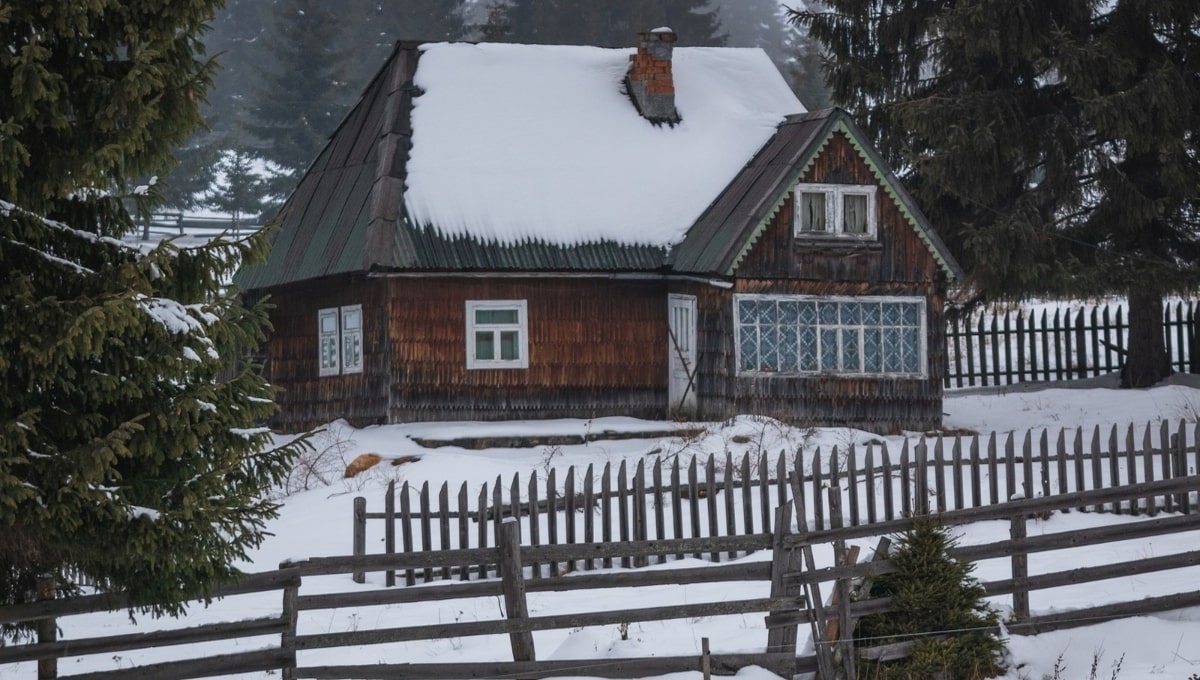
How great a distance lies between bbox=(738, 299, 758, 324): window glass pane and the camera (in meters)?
22.2

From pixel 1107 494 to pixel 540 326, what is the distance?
13.2m

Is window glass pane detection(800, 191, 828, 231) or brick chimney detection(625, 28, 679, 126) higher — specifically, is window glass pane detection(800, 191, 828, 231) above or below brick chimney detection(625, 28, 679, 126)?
below

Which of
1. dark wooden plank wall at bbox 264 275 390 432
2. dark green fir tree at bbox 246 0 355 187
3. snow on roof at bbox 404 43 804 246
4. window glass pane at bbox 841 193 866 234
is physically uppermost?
dark green fir tree at bbox 246 0 355 187

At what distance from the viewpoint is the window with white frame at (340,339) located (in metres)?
23.6

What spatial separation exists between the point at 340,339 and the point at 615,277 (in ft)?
16.7

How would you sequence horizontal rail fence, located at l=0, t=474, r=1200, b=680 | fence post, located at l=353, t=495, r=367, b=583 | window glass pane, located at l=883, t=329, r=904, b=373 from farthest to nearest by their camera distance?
window glass pane, located at l=883, t=329, r=904, b=373 < fence post, located at l=353, t=495, r=367, b=583 < horizontal rail fence, located at l=0, t=474, r=1200, b=680

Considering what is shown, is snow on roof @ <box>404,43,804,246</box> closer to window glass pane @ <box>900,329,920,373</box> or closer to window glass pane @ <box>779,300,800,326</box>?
window glass pane @ <box>779,300,800,326</box>

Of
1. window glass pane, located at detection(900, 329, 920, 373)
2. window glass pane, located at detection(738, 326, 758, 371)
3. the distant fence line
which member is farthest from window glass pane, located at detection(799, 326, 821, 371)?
the distant fence line

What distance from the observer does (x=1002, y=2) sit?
23.9 meters

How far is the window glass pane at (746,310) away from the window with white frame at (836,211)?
1.41m

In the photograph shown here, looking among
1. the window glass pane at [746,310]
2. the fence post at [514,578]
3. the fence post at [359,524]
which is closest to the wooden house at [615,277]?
the window glass pane at [746,310]

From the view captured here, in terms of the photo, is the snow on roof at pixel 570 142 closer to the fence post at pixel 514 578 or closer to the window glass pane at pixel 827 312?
the window glass pane at pixel 827 312

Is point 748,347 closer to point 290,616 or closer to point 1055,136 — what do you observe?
point 1055,136

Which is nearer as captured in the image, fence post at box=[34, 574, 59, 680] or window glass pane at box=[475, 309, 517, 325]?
fence post at box=[34, 574, 59, 680]
